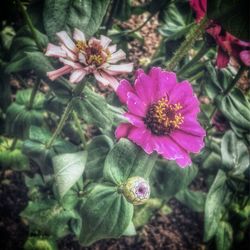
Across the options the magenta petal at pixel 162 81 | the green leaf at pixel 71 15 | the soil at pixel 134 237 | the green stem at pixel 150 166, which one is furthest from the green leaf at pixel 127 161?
the soil at pixel 134 237

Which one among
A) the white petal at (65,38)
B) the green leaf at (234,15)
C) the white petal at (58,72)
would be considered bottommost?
the white petal at (58,72)

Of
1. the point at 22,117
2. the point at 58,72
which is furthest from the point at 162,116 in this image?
the point at 22,117

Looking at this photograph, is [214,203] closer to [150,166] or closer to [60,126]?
[150,166]

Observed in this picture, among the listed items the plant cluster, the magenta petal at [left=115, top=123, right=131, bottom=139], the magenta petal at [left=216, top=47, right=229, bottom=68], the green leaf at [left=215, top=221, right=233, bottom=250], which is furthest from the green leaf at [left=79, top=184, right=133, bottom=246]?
the green leaf at [left=215, top=221, right=233, bottom=250]

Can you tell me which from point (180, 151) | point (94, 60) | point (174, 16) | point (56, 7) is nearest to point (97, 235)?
point (180, 151)

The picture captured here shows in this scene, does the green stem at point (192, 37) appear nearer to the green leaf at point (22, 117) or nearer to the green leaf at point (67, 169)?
the green leaf at point (67, 169)

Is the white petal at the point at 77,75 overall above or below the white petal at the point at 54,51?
below

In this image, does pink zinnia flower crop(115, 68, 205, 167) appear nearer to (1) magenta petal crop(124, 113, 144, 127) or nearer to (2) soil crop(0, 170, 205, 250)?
(1) magenta petal crop(124, 113, 144, 127)
